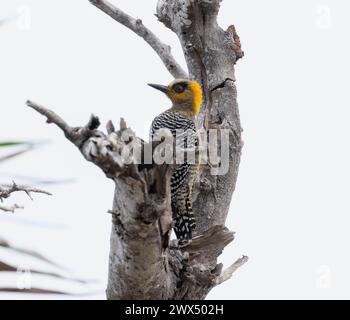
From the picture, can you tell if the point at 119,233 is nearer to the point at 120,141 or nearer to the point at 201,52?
the point at 120,141

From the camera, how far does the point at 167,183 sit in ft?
8.84

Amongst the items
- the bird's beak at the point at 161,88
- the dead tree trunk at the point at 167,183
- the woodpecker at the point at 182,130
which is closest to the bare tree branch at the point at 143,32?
the dead tree trunk at the point at 167,183

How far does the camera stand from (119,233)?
9.47 ft

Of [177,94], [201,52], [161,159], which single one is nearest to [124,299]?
[161,159]

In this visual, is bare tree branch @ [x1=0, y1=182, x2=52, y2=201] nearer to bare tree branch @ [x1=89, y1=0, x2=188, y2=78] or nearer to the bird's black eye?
bare tree branch @ [x1=89, y1=0, x2=188, y2=78]

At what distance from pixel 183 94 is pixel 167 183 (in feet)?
10.4

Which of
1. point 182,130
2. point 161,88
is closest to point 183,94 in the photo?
point 161,88

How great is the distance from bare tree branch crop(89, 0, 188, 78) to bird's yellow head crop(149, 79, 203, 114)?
335 mm

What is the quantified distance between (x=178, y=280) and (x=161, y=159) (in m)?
1.07

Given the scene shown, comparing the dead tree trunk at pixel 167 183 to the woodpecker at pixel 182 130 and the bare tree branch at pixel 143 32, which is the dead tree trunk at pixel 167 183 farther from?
the woodpecker at pixel 182 130

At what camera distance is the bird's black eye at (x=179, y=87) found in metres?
5.63

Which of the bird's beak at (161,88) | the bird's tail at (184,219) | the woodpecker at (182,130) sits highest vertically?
the bird's beak at (161,88)

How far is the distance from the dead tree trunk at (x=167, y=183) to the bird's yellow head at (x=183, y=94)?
14.9 inches
